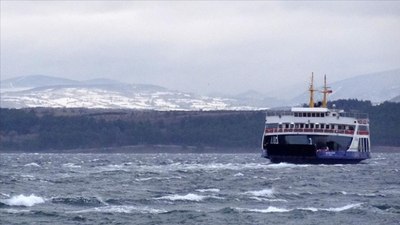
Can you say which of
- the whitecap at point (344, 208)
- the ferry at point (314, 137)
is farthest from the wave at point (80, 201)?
the ferry at point (314, 137)

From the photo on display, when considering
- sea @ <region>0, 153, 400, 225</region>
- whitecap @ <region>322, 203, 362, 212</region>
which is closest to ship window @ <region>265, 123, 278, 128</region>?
sea @ <region>0, 153, 400, 225</region>

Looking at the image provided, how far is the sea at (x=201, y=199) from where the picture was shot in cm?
5288

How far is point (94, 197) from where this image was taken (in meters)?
63.2

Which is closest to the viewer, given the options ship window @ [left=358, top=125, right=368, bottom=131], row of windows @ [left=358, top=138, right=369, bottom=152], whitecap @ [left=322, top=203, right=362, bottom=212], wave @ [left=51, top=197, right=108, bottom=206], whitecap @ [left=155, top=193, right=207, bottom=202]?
whitecap @ [left=322, top=203, right=362, bottom=212]

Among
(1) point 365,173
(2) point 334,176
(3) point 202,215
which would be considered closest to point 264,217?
(3) point 202,215

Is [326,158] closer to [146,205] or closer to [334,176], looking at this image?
[334,176]

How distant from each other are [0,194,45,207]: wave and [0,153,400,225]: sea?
0.15 feet

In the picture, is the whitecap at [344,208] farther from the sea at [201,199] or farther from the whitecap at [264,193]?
the whitecap at [264,193]

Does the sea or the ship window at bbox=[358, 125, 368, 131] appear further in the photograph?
the ship window at bbox=[358, 125, 368, 131]

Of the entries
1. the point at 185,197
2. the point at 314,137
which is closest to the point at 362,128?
the point at 314,137

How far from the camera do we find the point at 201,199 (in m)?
63.4

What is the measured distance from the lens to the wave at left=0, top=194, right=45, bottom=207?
5894 cm

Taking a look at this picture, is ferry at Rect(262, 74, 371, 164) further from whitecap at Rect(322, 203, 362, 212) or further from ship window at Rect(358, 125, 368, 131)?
whitecap at Rect(322, 203, 362, 212)

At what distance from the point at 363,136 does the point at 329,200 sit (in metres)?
59.4
